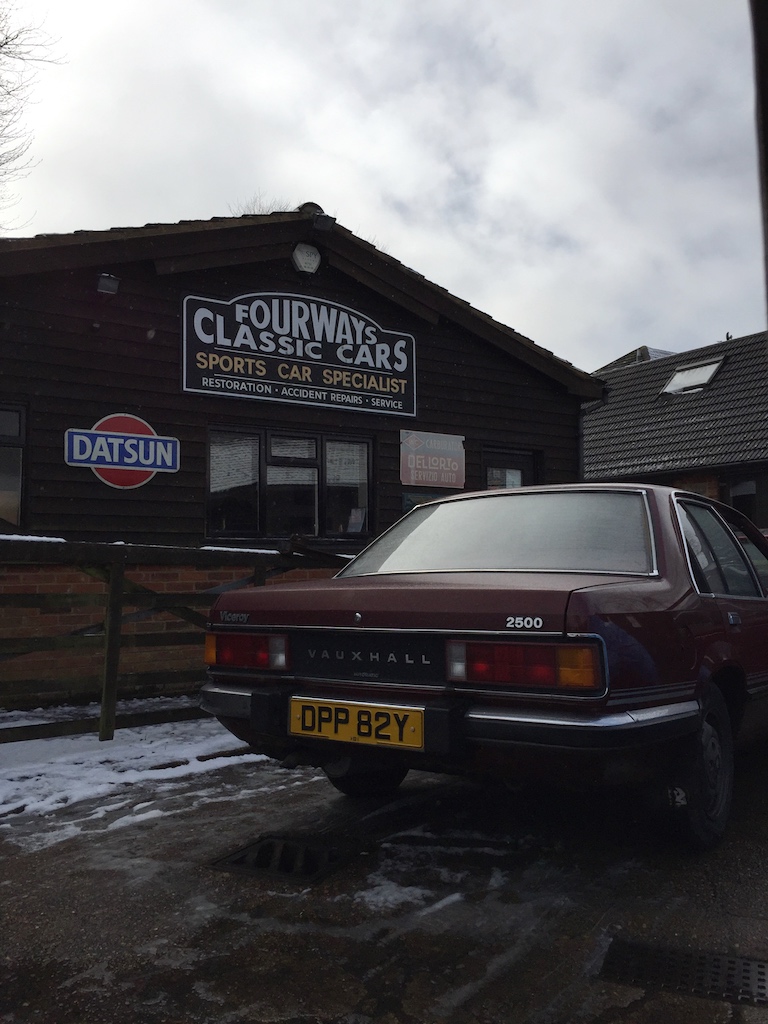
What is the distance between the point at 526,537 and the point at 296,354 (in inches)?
243

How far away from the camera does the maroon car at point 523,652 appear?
110 inches

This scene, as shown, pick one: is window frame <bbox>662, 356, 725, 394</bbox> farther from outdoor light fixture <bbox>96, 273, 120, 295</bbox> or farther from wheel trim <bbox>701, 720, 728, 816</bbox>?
wheel trim <bbox>701, 720, 728, 816</bbox>

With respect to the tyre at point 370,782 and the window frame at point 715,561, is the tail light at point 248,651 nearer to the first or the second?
the tyre at point 370,782

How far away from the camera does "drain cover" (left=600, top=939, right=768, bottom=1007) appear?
2334 mm

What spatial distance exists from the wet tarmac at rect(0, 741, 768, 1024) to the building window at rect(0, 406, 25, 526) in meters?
4.10

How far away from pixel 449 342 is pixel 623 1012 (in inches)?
359

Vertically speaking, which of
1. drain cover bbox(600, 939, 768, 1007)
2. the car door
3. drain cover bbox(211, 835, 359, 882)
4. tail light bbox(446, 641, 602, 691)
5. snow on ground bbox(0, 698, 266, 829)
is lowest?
drain cover bbox(600, 939, 768, 1007)

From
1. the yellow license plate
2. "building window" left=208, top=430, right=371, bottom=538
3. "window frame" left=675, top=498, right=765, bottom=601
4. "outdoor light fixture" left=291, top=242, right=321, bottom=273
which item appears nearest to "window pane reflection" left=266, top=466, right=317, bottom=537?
"building window" left=208, top=430, right=371, bottom=538

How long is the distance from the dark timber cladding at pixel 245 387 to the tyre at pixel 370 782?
4.57 metres

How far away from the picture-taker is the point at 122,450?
8.12 m

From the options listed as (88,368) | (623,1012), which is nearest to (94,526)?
(88,368)

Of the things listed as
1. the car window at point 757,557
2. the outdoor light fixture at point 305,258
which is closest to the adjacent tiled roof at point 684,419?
the outdoor light fixture at point 305,258

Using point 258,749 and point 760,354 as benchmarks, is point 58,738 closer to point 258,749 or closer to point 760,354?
point 258,749

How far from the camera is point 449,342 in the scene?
10695mm
